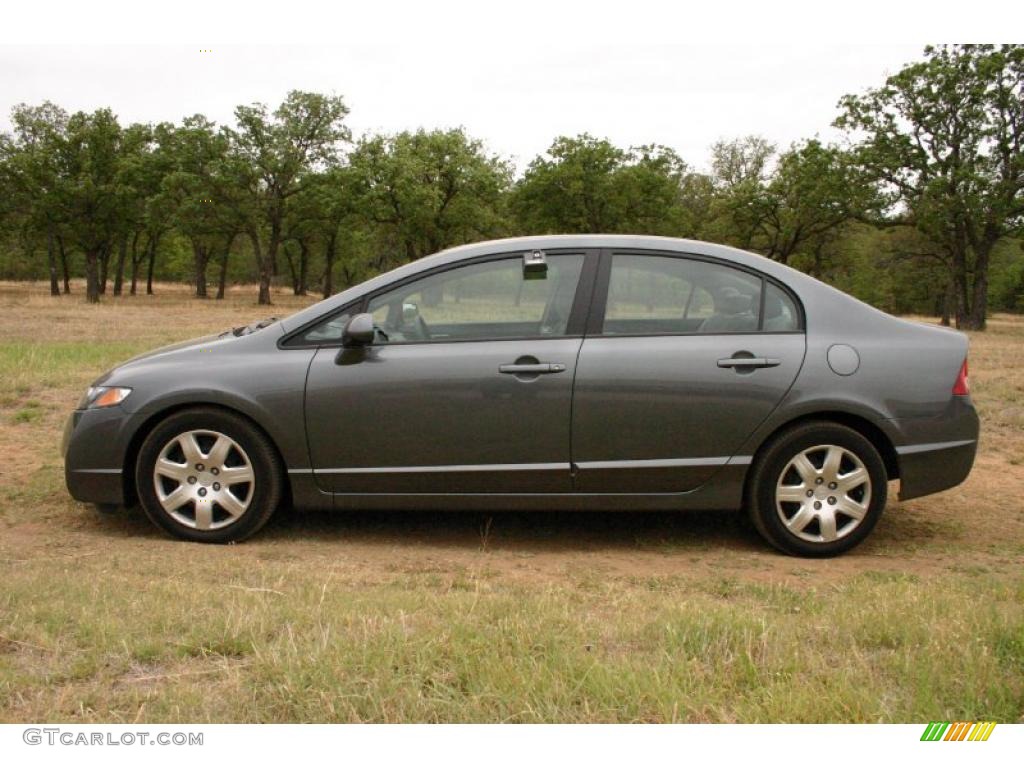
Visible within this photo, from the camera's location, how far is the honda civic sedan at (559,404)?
4.81 m

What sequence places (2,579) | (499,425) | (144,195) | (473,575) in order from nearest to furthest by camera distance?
(2,579) → (473,575) → (499,425) → (144,195)

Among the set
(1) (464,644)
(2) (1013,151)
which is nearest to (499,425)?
(1) (464,644)

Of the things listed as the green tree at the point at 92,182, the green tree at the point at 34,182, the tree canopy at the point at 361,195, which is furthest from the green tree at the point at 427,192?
the green tree at the point at 34,182

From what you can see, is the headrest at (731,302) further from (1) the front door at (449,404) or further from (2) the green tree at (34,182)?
(2) the green tree at (34,182)

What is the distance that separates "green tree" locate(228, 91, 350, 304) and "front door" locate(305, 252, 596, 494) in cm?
4622

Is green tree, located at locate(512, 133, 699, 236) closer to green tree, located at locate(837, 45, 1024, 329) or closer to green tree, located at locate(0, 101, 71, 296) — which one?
green tree, located at locate(837, 45, 1024, 329)

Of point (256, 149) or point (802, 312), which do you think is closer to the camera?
point (802, 312)

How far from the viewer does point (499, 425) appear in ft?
15.9

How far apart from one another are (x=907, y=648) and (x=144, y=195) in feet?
171

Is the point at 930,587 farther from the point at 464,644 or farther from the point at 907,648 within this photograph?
the point at 464,644

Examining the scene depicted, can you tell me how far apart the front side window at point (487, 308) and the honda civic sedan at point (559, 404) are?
11 mm

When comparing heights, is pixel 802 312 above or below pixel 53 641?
above

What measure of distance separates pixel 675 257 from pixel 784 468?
1.29 m

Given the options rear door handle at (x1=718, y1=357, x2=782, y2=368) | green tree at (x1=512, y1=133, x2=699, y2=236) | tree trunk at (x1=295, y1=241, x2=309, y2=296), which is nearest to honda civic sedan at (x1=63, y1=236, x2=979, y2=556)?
rear door handle at (x1=718, y1=357, x2=782, y2=368)
